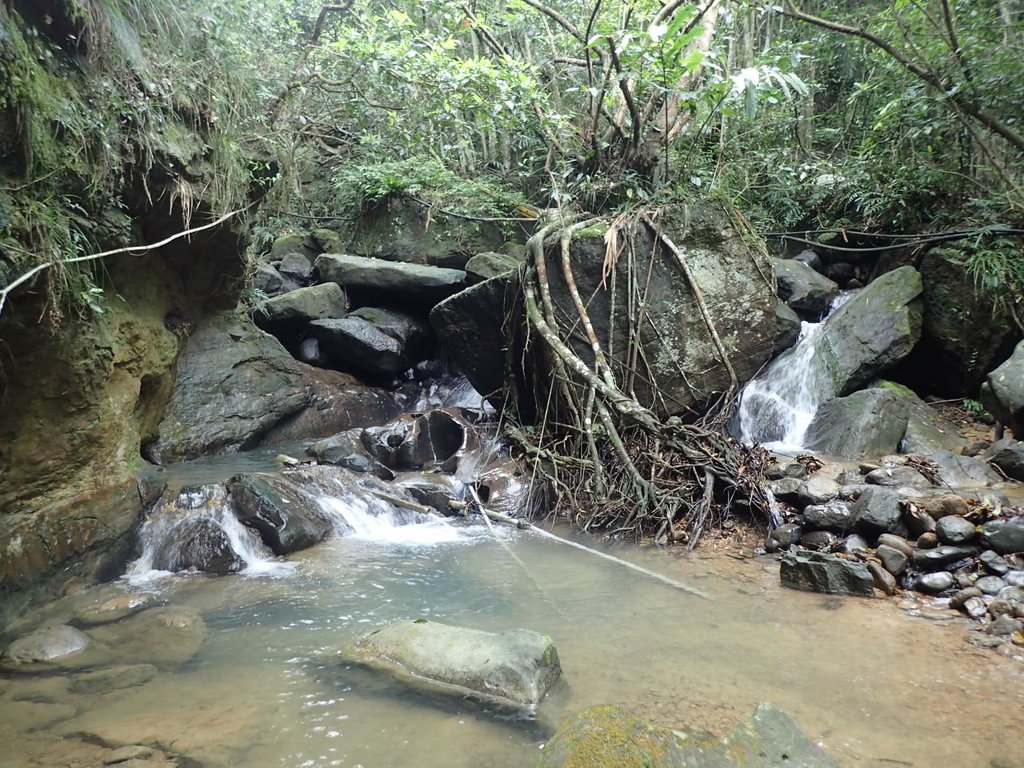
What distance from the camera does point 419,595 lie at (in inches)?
163

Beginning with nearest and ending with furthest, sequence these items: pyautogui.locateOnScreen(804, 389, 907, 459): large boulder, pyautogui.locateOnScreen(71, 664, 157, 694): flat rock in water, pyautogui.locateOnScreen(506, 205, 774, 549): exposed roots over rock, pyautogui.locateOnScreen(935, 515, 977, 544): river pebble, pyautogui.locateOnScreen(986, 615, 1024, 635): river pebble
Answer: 1. pyautogui.locateOnScreen(71, 664, 157, 694): flat rock in water
2. pyautogui.locateOnScreen(986, 615, 1024, 635): river pebble
3. pyautogui.locateOnScreen(935, 515, 977, 544): river pebble
4. pyautogui.locateOnScreen(506, 205, 774, 549): exposed roots over rock
5. pyautogui.locateOnScreen(804, 389, 907, 459): large boulder

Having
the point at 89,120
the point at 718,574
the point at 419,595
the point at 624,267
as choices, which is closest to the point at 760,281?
the point at 624,267

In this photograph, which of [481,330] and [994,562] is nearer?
[994,562]

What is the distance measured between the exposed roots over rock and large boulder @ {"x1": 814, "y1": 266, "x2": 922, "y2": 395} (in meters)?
1.73

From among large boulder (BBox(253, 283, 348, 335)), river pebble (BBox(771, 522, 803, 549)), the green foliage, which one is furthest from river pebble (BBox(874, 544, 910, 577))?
the green foliage

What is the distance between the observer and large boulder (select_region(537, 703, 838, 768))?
76.2 inches

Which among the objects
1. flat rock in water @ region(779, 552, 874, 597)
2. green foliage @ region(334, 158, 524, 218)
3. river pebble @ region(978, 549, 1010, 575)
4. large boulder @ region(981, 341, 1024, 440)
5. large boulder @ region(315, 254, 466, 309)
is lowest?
flat rock in water @ region(779, 552, 874, 597)

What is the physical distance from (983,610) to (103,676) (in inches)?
175

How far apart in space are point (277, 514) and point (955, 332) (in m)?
7.38

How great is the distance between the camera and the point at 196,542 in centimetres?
485

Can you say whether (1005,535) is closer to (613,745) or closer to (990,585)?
(990,585)

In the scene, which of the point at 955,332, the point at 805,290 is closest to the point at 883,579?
the point at 955,332

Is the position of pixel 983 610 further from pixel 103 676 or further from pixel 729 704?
pixel 103 676

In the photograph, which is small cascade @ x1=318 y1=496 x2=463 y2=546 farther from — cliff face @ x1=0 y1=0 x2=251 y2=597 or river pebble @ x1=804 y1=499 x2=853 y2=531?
river pebble @ x1=804 y1=499 x2=853 y2=531
